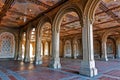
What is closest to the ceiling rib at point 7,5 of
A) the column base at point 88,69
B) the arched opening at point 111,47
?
the column base at point 88,69

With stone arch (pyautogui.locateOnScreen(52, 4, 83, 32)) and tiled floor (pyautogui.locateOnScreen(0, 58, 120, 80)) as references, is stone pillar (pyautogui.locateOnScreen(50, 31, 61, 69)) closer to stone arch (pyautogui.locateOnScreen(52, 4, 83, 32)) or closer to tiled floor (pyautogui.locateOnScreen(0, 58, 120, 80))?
stone arch (pyautogui.locateOnScreen(52, 4, 83, 32))

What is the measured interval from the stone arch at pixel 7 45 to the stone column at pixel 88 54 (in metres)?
11.0

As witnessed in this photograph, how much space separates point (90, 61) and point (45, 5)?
475cm

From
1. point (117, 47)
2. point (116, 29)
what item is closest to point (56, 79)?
point (116, 29)

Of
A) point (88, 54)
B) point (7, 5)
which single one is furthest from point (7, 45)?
point (88, 54)

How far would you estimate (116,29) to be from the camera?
43.8ft

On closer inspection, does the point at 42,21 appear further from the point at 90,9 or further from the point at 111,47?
the point at 111,47

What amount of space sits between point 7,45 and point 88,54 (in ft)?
37.6

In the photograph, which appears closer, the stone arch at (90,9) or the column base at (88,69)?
the column base at (88,69)

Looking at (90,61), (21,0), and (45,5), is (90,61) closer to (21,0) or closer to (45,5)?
(45,5)

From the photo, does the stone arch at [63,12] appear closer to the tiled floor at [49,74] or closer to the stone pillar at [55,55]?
the stone pillar at [55,55]

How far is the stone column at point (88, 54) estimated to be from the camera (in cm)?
539

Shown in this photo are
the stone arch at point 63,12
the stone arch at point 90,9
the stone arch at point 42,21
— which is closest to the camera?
the stone arch at point 90,9

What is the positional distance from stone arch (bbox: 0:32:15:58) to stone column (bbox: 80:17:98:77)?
1105 cm
